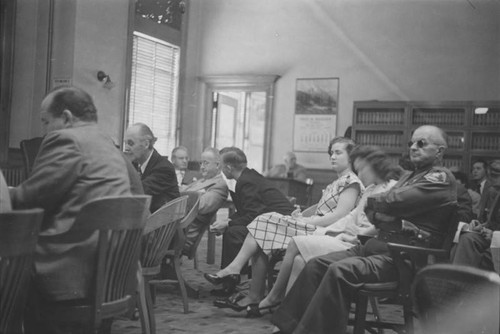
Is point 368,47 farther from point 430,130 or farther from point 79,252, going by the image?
point 79,252

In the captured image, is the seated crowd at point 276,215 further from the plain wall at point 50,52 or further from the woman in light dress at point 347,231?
the plain wall at point 50,52

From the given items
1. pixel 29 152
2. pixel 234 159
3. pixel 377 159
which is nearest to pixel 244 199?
pixel 234 159

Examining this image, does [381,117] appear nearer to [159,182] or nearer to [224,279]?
[224,279]

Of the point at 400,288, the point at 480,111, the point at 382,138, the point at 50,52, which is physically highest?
the point at 50,52

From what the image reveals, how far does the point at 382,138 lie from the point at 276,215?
6234 mm

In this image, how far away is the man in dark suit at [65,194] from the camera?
7.27 ft

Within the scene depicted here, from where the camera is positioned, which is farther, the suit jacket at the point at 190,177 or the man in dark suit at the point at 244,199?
the suit jacket at the point at 190,177

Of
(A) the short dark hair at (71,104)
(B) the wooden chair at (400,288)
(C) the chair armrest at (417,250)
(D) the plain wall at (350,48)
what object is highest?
(D) the plain wall at (350,48)

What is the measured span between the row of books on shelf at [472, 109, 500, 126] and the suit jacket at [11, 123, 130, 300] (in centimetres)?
810

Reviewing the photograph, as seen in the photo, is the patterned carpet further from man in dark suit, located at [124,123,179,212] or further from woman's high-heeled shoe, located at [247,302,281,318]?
man in dark suit, located at [124,123,179,212]

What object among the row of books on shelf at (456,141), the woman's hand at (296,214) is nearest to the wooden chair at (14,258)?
the woman's hand at (296,214)

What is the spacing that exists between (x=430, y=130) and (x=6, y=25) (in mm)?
5297

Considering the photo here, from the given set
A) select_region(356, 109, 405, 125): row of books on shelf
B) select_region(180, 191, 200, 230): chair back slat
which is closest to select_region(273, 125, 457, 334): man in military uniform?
select_region(180, 191, 200, 230): chair back slat

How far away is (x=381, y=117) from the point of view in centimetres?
1002
